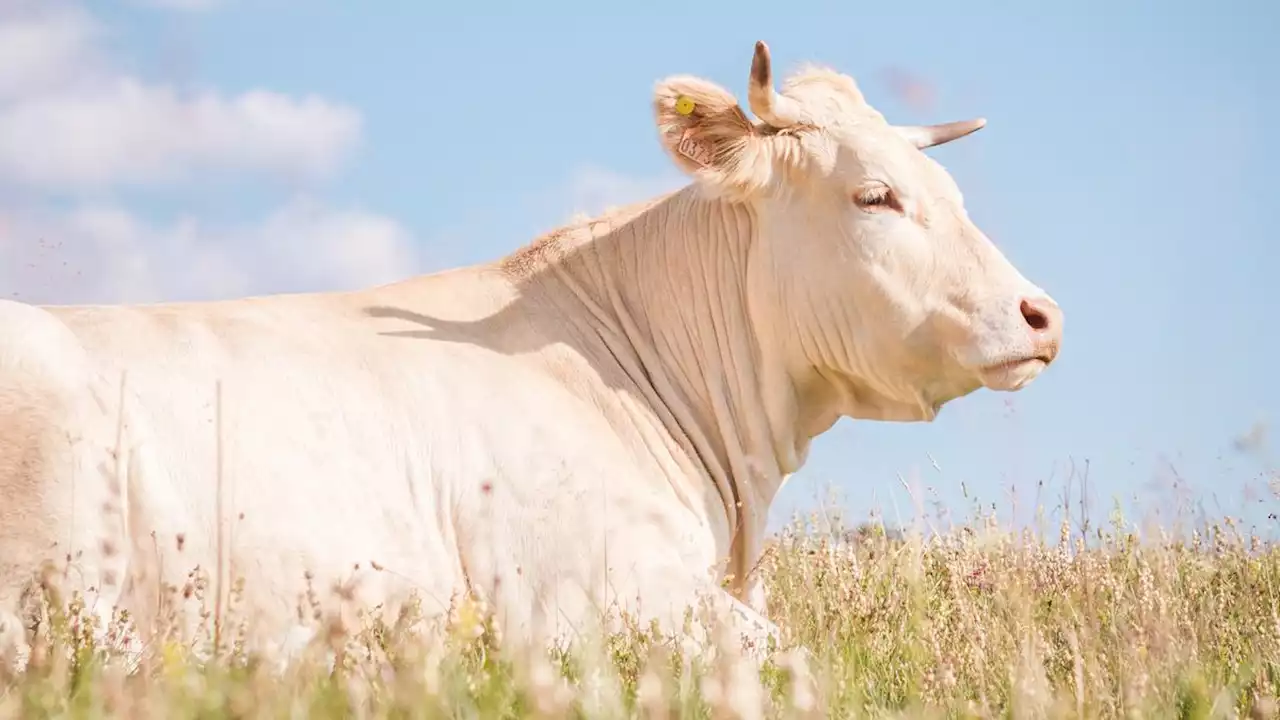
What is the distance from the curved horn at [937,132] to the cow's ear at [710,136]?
29.0 inches

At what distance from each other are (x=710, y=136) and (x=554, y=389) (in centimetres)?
125

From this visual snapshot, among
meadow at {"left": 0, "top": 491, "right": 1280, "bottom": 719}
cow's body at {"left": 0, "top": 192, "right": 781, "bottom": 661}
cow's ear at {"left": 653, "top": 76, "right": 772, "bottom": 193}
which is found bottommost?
meadow at {"left": 0, "top": 491, "right": 1280, "bottom": 719}

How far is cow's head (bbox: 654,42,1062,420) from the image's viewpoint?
618 centimetres

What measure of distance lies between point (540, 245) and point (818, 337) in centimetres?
125

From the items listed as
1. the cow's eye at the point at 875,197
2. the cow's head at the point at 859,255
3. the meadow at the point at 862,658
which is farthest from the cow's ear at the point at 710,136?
the meadow at the point at 862,658

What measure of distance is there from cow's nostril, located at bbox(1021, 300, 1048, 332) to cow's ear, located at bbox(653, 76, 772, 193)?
3.77ft

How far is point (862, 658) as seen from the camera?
17.2 ft

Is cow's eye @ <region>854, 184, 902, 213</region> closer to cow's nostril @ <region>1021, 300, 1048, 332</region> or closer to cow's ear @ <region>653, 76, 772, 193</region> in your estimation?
cow's ear @ <region>653, 76, 772, 193</region>

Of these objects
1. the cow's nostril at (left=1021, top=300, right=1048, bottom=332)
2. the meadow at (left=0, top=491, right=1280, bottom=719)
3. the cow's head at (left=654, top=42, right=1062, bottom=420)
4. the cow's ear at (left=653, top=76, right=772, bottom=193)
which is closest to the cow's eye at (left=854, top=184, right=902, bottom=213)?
the cow's head at (left=654, top=42, right=1062, bottom=420)

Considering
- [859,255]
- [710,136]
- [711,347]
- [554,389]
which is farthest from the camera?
[711,347]

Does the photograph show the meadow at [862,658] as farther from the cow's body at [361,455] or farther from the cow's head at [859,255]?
the cow's head at [859,255]

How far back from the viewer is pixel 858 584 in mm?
6621

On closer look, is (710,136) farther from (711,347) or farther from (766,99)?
(711,347)

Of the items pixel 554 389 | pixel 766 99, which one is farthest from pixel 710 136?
pixel 554 389
